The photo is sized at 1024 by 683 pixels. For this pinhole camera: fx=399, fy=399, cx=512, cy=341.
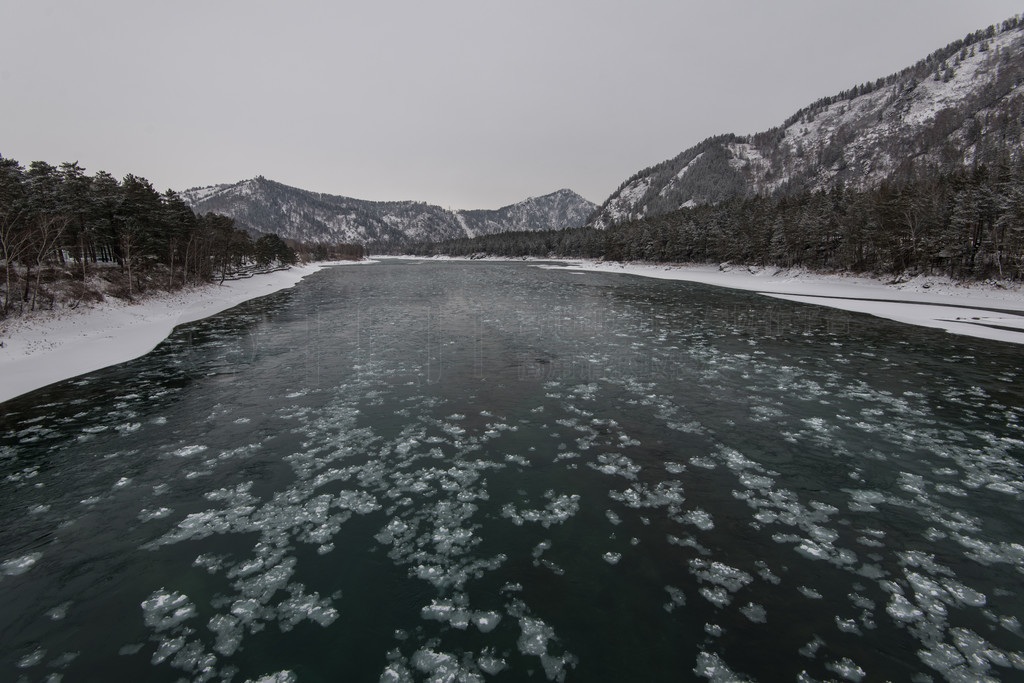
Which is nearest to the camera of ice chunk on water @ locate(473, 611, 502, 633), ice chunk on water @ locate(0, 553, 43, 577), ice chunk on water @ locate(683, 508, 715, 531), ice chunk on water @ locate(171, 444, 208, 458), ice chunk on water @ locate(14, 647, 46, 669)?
ice chunk on water @ locate(14, 647, 46, 669)

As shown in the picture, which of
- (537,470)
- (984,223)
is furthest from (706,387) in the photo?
(984,223)

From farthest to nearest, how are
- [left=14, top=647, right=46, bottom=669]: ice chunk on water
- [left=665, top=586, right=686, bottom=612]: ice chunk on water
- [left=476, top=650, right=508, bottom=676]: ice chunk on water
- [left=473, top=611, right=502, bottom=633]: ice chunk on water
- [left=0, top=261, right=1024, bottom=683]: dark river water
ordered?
[left=665, top=586, right=686, bottom=612]: ice chunk on water < [left=473, top=611, right=502, bottom=633]: ice chunk on water < [left=0, top=261, right=1024, bottom=683]: dark river water < [left=14, top=647, right=46, bottom=669]: ice chunk on water < [left=476, top=650, right=508, bottom=676]: ice chunk on water

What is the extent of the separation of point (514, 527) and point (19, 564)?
30.2ft

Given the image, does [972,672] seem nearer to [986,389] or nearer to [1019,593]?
[1019,593]

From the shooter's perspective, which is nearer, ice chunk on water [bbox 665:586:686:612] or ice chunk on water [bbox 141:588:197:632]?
ice chunk on water [bbox 141:588:197:632]

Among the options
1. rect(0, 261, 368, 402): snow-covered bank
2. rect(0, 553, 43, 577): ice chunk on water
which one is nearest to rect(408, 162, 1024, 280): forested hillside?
rect(0, 553, 43, 577): ice chunk on water

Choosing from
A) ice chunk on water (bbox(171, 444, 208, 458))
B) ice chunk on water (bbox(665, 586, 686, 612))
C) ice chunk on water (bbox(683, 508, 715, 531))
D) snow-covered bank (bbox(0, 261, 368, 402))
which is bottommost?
ice chunk on water (bbox(665, 586, 686, 612))

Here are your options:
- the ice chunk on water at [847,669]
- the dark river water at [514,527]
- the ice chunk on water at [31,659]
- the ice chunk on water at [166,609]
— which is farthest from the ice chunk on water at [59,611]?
the ice chunk on water at [847,669]

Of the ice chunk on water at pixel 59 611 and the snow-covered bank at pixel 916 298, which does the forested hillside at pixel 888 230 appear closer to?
the snow-covered bank at pixel 916 298

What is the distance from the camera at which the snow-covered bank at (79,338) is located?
1856cm

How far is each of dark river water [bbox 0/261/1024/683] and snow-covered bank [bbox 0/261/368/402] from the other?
2.82 m

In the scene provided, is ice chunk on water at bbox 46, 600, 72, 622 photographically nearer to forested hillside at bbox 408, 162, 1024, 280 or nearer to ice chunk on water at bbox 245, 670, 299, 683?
ice chunk on water at bbox 245, 670, 299, 683

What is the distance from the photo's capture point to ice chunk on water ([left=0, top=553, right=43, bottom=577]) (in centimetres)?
720

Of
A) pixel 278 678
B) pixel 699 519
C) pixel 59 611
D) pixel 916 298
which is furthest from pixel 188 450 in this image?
pixel 916 298
